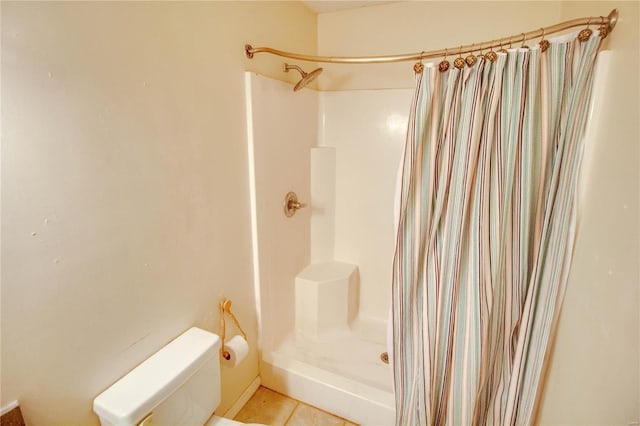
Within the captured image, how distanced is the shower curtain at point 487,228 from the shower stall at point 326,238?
40cm

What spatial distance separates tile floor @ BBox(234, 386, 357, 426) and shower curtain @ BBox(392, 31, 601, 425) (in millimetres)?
448

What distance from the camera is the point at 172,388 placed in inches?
37.2

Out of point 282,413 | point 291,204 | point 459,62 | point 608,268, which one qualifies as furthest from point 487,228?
point 282,413

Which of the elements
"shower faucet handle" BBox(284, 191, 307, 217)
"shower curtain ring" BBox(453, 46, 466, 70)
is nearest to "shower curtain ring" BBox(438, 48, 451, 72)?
"shower curtain ring" BBox(453, 46, 466, 70)

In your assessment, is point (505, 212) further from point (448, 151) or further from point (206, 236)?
point (206, 236)

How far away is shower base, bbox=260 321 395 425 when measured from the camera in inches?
55.7

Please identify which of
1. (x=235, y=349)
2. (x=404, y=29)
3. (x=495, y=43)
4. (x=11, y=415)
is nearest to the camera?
(x=11, y=415)

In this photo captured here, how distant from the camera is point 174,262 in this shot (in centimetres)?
110

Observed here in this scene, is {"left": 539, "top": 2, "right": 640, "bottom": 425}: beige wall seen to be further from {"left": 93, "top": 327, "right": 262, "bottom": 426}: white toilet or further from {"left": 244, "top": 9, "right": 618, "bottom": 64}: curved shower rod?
{"left": 93, "top": 327, "right": 262, "bottom": 426}: white toilet

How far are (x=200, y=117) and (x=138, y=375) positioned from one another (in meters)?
0.90

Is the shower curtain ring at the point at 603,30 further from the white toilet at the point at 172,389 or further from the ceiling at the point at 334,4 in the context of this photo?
the white toilet at the point at 172,389

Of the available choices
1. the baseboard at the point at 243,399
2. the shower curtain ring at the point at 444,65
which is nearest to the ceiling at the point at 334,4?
the shower curtain ring at the point at 444,65

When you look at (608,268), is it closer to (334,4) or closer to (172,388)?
(172,388)

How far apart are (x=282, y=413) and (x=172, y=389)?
793 millimetres
